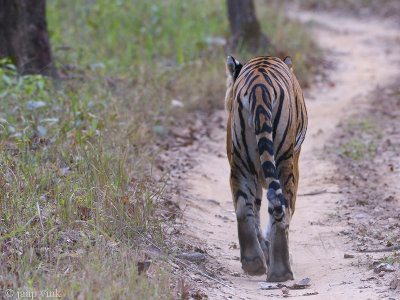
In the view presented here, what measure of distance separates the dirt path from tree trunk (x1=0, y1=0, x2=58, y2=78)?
2780 mm

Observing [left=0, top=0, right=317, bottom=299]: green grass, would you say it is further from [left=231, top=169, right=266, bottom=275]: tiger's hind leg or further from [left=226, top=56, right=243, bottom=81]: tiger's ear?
[left=226, top=56, right=243, bottom=81]: tiger's ear

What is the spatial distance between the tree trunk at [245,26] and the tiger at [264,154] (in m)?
7.69

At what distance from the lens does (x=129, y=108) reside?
8.67 m

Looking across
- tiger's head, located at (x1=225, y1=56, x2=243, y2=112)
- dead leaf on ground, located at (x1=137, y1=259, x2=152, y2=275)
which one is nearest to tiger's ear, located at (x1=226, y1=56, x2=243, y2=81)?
tiger's head, located at (x1=225, y1=56, x2=243, y2=112)

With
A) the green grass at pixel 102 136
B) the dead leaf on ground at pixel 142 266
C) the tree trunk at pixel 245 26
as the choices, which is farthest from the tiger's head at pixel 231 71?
the tree trunk at pixel 245 26

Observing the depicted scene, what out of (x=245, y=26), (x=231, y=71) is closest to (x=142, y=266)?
(x=231, y=71)

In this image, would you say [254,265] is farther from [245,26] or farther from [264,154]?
[245,26]

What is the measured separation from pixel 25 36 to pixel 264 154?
5722 millimetres

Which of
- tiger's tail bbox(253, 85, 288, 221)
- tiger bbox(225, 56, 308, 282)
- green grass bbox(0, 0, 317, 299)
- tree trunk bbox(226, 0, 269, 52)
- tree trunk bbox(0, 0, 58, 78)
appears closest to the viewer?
green grass bbox(0, 0, 317, 299)

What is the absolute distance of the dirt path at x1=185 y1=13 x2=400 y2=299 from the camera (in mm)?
4664

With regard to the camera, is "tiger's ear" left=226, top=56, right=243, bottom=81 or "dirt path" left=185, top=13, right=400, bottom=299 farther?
"tiger's ear" left=226, top=56, right=243, bottom=81

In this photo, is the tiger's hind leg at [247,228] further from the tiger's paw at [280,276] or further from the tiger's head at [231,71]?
the tiger's head at [231,71]

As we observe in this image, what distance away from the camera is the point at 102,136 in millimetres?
6879

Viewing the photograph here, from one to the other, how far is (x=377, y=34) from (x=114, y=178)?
47.3ft
